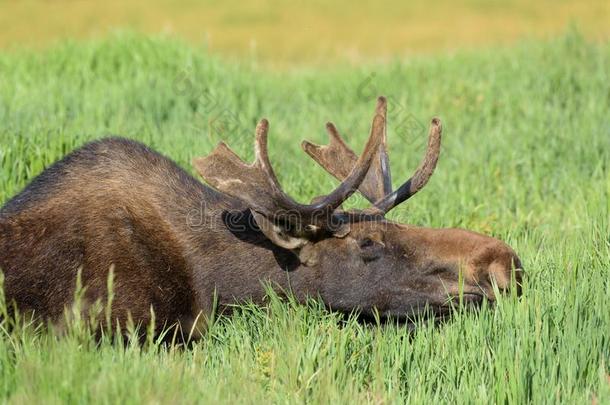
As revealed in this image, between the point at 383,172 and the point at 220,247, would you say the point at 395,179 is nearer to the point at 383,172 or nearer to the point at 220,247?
the point at 383,172

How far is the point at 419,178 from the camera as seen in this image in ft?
18.6

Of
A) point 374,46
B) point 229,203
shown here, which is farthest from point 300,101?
point 374,46

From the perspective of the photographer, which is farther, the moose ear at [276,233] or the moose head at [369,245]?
the moose ear at [276,233]

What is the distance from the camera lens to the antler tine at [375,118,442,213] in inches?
221

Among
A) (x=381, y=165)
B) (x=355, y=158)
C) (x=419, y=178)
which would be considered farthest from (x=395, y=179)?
(x=419, y=178)

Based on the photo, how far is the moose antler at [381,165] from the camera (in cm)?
562

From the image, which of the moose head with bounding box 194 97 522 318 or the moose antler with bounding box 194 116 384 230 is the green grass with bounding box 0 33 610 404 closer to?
the moose head with bounding box 194 97 522 318

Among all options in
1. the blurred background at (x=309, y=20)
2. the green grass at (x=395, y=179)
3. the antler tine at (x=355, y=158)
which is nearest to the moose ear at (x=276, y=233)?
the green grass at (x=395, y=179)

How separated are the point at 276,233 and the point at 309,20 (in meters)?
18.6

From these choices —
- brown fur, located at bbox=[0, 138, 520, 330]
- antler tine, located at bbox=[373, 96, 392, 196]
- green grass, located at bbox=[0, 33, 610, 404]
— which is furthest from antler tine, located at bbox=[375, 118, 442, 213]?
green grass, located at bbox=[0, 33, 610, 404]

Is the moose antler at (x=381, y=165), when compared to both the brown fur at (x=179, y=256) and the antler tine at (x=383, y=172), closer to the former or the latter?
the antler tine at (x=383, y=172)

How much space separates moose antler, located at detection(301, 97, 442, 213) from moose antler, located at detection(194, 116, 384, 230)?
0.35m

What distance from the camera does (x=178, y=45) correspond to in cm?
1062

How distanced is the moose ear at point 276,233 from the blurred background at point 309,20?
12673 millimetres
